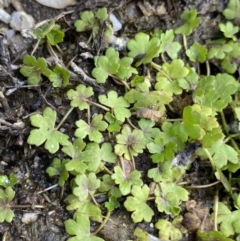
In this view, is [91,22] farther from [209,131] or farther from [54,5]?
[209,131]

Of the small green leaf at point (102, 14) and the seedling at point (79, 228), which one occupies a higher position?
the small green leaf at point (102, 14)

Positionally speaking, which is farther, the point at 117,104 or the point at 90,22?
the point at 90,22

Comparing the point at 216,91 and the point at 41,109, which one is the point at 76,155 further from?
the point at 216,91

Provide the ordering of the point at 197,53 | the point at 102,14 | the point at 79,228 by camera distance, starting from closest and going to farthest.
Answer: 1. the point at 79,228
2. the point at 102,14
3. the point at 197,53

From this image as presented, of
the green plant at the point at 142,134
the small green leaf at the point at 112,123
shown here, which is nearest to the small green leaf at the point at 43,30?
the green plant at the point at 142,134

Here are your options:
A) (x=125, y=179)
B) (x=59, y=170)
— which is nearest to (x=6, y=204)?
(x=59, y=170)

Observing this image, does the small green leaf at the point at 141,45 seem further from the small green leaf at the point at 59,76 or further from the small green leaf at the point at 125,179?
the small green leaf at the point at 125,179

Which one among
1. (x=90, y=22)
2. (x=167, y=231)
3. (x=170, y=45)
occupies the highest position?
(x=90, y=22)
